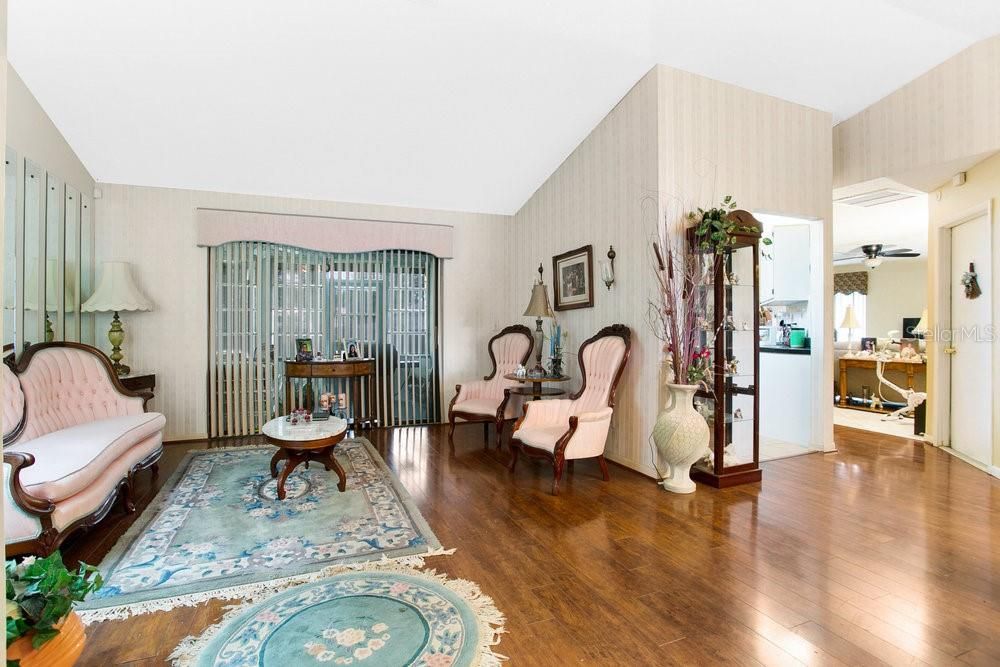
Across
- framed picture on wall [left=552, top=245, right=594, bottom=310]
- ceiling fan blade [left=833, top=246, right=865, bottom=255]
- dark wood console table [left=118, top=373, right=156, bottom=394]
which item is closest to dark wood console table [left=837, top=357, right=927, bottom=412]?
ceiling fan blade [left=833, top=246, right=865, bottom=255]

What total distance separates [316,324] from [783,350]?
500 centimetres

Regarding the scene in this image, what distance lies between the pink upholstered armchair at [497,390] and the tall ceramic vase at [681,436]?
172 centimetres

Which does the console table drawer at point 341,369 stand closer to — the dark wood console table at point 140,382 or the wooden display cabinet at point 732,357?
the dark wood console table at point 140,382

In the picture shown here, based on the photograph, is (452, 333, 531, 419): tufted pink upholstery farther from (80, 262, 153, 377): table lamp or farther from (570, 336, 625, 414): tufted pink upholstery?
(80, 262, 153, 377): table lamp

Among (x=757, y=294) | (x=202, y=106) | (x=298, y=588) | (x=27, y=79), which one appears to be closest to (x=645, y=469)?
(x=757, y=294)

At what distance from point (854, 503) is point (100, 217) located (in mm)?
6934

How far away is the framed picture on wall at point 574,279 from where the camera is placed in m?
4.84

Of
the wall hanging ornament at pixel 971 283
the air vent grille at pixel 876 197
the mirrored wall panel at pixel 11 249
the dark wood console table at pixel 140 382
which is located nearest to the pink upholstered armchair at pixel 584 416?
the wall hanging ornament at pixel 971 283

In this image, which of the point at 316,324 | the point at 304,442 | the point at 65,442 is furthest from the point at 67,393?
the point at 316,324

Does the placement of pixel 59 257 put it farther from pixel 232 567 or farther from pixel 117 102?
pixel 232 567

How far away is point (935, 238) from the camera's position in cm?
510

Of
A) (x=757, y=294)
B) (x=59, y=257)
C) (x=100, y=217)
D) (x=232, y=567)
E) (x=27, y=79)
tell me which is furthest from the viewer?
(x=100, y=217)

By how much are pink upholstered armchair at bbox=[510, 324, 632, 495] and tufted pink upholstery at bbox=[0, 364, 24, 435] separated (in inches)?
127

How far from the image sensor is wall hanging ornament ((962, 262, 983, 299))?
4504 millimetres
